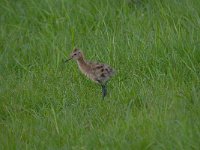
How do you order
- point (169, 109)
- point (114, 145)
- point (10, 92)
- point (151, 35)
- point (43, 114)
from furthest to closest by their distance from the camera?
point (151, 35), point (10, 92), point (43, 114), point (169, 109), point (114, 145)

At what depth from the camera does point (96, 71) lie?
7582 millimetres

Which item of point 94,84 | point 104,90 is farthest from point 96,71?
point 94,84

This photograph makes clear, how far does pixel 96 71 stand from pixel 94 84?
44cm

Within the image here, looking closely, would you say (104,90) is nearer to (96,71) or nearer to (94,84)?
(96,71)

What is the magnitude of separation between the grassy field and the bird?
0.45 ft

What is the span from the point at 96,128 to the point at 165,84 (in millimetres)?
1119

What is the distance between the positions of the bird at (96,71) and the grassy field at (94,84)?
0.45ft

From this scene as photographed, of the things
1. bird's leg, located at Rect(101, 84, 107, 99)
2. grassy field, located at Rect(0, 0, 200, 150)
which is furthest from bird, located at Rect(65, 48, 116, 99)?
grassy field, located at Rect(0, 0, 200, 150)

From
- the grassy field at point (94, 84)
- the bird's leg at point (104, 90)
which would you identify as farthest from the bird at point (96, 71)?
the grassy field at point (94, 84)

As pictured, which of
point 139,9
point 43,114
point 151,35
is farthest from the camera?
point 139,9

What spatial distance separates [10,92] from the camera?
25.9ft

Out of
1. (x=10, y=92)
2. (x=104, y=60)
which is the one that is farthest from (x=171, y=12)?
(x=10, y=92)

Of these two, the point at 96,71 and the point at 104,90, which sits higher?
the point at 96,71

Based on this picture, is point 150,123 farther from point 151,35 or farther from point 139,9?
point 139,9
